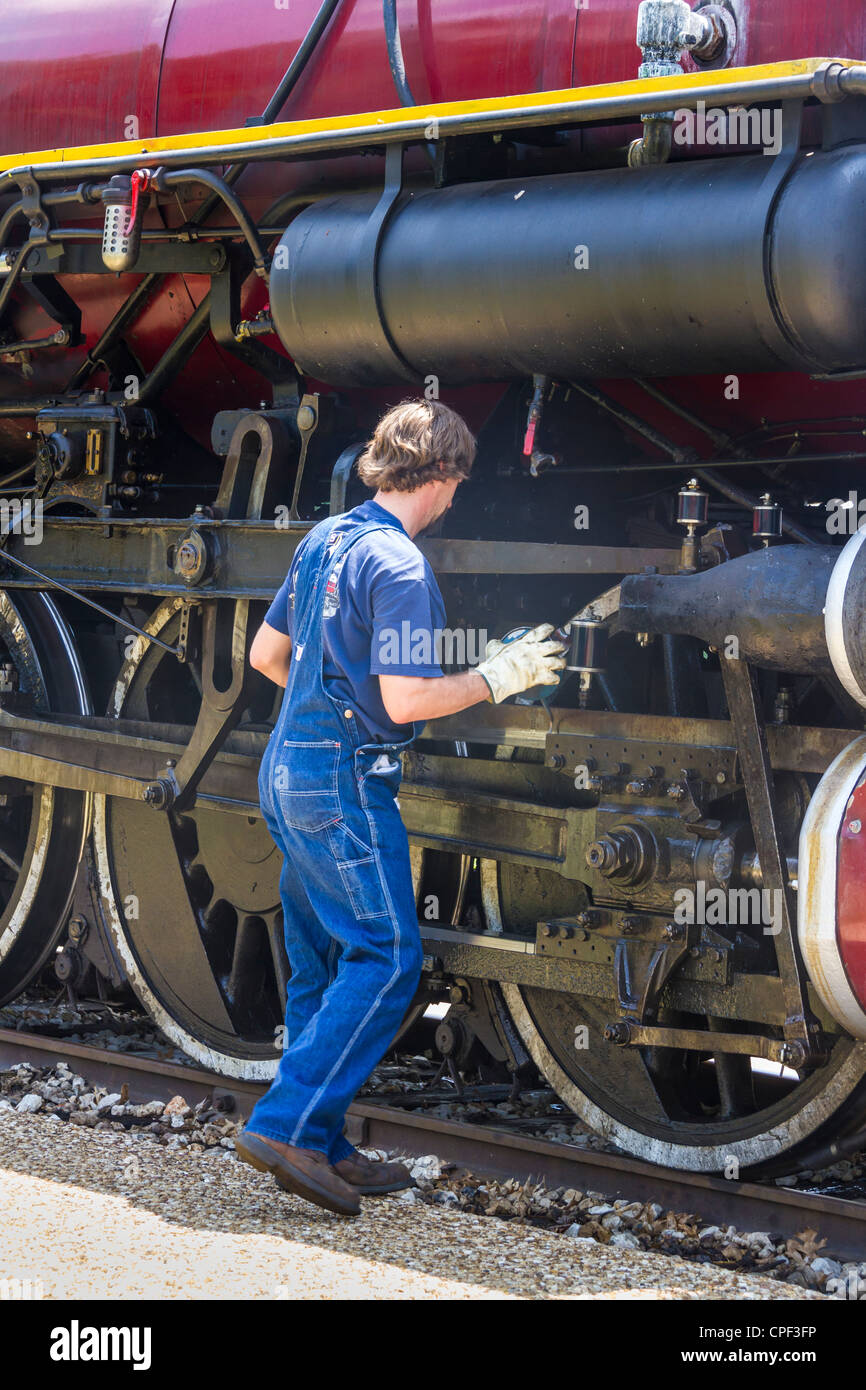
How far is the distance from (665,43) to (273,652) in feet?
5.60

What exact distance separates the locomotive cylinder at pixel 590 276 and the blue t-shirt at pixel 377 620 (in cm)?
56

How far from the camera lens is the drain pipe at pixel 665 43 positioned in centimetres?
376

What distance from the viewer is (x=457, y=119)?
4031mm

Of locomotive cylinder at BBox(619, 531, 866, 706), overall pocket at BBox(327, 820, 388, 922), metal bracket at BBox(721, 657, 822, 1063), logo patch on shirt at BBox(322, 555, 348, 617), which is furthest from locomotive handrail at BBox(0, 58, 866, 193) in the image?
overall pocket at BBox(327, 820, 388, 922)

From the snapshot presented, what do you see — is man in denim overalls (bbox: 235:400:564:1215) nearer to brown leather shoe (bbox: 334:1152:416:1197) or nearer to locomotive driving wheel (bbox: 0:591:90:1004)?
brown leather shoe (bbox: 334:1152:416:1197)

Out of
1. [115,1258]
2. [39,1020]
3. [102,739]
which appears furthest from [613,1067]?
[39,1020]

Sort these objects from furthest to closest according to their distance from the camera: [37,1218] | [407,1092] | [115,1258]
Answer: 1. [407,1092]
2. [37,1218]
3. [115,1258]

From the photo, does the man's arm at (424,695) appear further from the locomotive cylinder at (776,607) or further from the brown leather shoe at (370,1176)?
the brown leather shoe at (370,1176)

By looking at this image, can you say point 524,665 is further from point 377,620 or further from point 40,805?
point 40,805

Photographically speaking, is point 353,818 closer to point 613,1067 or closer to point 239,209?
point 613,1067

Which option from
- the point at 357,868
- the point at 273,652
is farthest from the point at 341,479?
the point at 357,868

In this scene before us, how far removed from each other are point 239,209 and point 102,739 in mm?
1715

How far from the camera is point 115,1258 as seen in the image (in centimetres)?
351

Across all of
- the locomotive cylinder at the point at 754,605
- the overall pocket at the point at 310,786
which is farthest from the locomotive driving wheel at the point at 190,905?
the locomotive cylinder at the point at 754,605
